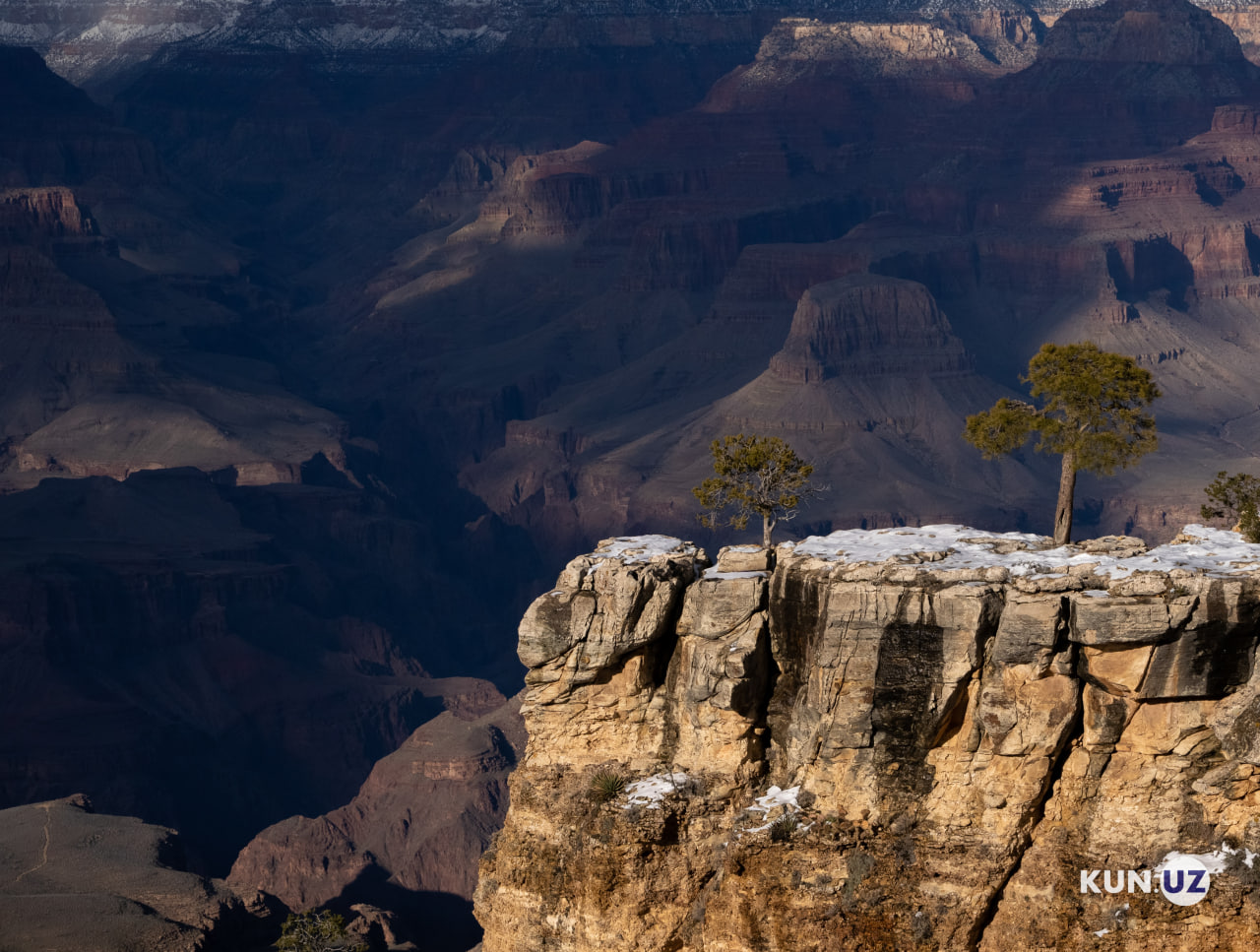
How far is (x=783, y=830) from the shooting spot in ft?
161

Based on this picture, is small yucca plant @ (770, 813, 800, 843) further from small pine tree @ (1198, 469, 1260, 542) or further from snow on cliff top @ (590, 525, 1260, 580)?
small pine tree @ (1198, 469, 1260, 542)

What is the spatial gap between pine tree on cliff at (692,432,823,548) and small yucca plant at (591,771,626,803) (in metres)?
11.2

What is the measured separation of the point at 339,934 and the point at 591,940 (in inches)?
1592

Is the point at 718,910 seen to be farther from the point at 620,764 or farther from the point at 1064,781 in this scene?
the point at 1064,781

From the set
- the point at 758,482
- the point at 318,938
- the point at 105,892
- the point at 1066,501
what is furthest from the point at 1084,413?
the point at 105,892

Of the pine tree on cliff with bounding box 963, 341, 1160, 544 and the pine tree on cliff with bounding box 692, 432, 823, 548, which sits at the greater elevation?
the pine tree on cliff with bounding box 963, 341, 1160, 544

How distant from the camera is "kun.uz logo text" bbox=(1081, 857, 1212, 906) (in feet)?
155

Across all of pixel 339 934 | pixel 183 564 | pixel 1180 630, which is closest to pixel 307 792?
pixel 183 564

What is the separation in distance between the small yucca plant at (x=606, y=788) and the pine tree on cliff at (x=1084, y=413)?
637 inches

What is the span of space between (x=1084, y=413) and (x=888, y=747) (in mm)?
17167

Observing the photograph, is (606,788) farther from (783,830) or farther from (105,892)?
(105,892)

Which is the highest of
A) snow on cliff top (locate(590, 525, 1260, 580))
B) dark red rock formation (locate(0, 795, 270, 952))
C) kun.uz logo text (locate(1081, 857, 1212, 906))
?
snow on cliff top (locate(590, 525, 1260, 580))

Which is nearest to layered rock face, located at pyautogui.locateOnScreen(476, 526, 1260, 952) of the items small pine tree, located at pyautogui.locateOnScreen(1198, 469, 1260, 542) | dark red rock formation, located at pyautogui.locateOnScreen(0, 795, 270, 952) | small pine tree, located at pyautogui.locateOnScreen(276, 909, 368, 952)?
small pine tree, located at pyautogui.locateOnScreen(1198, 469, 1260, 542)

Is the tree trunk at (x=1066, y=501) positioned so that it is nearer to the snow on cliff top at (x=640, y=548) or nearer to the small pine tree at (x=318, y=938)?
the snow on cliff top at (x=640, y=548)
